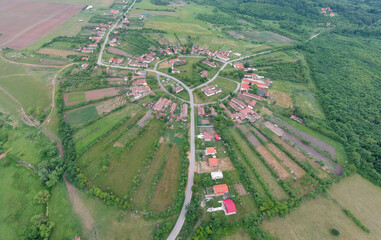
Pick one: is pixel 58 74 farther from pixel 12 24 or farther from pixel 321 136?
pixel 321 136

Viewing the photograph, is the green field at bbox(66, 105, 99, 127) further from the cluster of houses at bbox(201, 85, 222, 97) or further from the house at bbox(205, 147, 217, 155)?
the cluster of houses at bbox(201, 85, 222, 97)

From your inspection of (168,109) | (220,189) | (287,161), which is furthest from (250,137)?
(168,109)

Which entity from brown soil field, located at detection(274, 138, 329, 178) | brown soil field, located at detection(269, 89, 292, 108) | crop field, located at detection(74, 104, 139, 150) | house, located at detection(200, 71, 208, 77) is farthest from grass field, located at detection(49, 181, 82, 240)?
brown soil field, located at detection(269, 89, 292, 108)

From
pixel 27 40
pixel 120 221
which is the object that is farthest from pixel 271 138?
pixel 27 40

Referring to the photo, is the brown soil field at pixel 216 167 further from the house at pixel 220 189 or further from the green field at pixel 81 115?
the green field at pixel 81 115

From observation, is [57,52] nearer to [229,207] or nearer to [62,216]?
[62,216]

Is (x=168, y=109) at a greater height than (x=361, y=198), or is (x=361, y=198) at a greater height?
(x=168, y=109)
